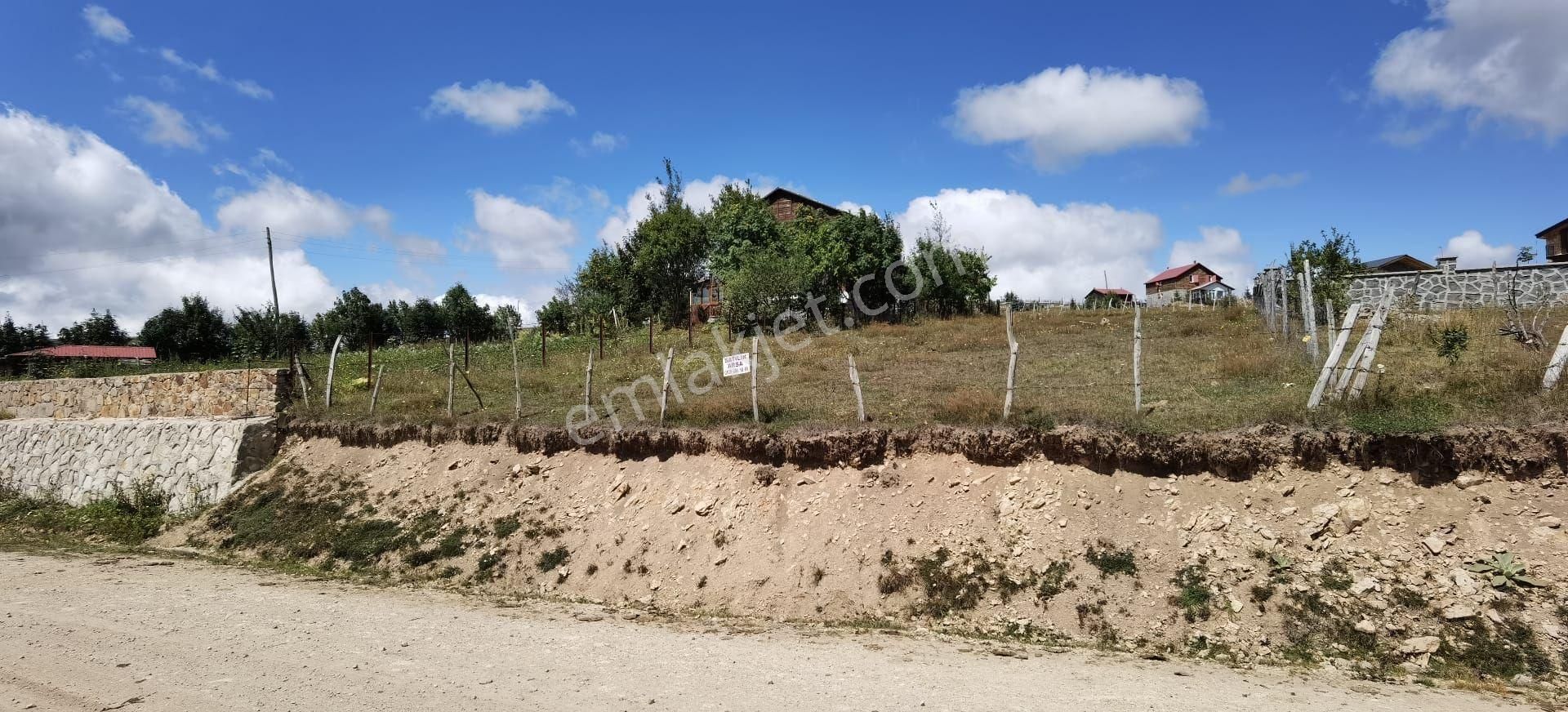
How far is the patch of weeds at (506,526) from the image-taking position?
1298cm

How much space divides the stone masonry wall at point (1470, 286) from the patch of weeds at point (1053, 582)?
60.6ft

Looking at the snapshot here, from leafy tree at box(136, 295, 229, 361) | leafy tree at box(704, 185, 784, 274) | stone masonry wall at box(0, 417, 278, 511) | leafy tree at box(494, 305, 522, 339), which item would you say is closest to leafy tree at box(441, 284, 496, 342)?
leafy tree at box(494, 305, 522, 339)

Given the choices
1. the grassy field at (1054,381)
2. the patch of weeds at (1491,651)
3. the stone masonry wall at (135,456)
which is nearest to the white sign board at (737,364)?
the grassy field at (1054,381)

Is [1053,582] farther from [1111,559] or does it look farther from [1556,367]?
[1556,367]

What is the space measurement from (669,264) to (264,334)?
3239 cm

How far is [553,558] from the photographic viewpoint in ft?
39.8

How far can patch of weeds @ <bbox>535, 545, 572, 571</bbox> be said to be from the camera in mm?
12039

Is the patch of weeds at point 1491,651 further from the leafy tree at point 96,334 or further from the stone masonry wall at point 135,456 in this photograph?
the leafy tree at point 96,334

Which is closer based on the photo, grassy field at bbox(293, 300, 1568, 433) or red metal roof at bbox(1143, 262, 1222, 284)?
grassy field at bbox(293, 300, 1568, 433)

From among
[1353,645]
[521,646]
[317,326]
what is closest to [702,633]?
[521,646]

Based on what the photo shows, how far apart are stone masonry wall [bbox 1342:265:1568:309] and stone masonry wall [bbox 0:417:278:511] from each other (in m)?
30.0

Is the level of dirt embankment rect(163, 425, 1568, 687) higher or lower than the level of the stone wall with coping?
lower

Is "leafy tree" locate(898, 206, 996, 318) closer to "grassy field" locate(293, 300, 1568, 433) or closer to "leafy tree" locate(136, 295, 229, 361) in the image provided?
"grassy field" locate(293, 300, 1568, 433)

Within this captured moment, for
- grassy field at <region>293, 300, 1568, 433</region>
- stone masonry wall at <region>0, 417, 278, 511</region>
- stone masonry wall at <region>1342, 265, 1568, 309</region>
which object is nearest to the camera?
grassy field at <region>293, 300, 1568, 433</region>
